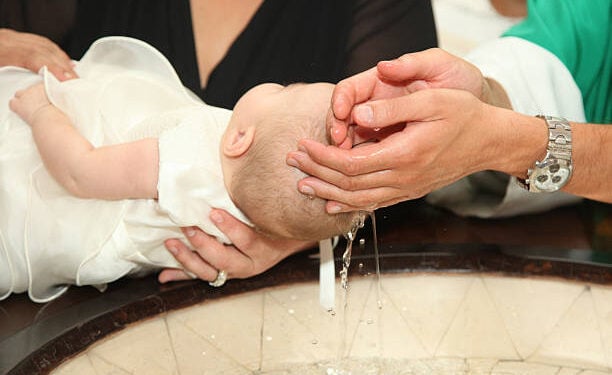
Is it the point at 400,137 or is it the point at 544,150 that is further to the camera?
the point at 544,150

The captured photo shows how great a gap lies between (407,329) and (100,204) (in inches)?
20.1

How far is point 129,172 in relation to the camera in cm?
120

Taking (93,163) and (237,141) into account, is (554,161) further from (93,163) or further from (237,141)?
(93,163)

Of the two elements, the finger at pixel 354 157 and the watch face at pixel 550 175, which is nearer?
the finger at pixel 354 157

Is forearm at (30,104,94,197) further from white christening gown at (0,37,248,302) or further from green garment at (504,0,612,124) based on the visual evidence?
green garment at (504,0,612,124)

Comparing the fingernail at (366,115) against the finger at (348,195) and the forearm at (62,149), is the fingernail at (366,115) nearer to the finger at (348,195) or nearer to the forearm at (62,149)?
the finger at (348,195)

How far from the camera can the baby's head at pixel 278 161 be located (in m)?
1.05

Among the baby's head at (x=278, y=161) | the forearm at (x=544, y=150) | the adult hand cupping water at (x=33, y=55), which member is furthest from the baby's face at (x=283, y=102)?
the adult hand cupping water at (x=33, y=55)

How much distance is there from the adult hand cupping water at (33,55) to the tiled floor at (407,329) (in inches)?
20.5

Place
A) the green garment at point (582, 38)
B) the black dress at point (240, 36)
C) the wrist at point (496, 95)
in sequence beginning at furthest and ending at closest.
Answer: the black dress at point (240, 36) → the green garment at point (582, 38) → the wrist at point (496, 95)

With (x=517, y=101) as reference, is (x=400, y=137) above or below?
above

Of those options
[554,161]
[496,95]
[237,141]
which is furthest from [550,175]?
[237,141]

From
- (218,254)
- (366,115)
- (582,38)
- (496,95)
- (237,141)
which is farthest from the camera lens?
(582,38)

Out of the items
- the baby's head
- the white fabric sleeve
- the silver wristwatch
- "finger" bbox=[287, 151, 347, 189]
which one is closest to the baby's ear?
the baby's head
